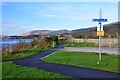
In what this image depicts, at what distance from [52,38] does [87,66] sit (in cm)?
3853

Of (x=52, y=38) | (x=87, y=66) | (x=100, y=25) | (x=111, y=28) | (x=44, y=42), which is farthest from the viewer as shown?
(x=111, y=28)

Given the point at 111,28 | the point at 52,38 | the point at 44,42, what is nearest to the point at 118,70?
the point at 44,42

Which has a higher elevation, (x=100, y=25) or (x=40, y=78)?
(x=100, y=25)

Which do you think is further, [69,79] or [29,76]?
[29,76]

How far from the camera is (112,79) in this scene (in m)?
11.0

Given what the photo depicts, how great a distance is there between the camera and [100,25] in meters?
17.7

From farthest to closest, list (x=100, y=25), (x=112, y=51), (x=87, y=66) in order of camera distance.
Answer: (x=112, y=51) → (x=100, y=25) → (x=87, y=66)

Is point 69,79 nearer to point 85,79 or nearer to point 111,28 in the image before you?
point 85,79

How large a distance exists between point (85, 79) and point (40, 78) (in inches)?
76.8

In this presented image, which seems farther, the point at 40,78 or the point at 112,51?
the point at 112,51

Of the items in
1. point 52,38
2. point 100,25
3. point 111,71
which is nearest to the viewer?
point 111,71

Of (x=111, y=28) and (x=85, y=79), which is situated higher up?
(x=111, y=28)

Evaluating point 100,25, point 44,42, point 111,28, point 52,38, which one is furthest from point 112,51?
point 111,28

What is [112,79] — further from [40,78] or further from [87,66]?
[87,66]
